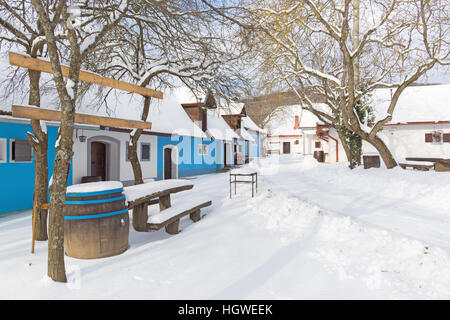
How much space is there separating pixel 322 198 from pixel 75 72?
739 centimetres

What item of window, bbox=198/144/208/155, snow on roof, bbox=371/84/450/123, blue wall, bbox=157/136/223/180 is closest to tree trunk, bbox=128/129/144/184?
blue wall, bbox=157/136/223/180

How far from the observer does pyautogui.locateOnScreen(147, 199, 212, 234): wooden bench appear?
15.9 feet

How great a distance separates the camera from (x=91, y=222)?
162 inches

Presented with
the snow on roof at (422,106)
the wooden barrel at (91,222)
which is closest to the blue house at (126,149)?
the wooden barrel at (91,222)

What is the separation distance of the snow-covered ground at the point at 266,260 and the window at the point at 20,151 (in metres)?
1.98

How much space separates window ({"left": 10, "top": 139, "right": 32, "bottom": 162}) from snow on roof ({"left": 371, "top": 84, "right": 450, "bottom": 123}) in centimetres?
1968

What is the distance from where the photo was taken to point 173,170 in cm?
1664

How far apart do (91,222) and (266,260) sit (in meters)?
2.57

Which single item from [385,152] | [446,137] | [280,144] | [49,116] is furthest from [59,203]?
[280,144]

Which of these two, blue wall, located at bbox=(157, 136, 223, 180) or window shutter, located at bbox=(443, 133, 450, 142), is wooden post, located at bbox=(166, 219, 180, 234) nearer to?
blue wall, located at bbox=(157, 136, 223, 180)

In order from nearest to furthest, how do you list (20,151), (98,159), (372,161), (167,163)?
1. (20,151)
2. (98,159)
3. (372,161)
4. (167,163)

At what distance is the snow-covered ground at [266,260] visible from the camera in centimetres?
326

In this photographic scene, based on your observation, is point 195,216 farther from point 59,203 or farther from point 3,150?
point 3,150
